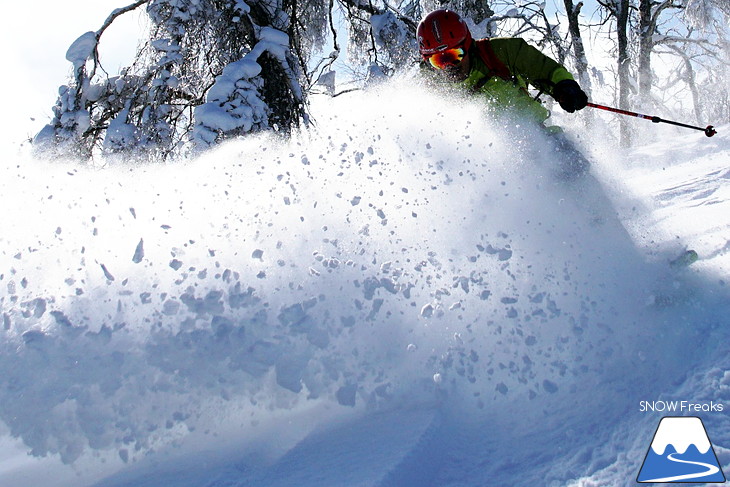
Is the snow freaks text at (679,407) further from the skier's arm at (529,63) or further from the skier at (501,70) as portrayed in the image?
the skier's arm at (529,63)

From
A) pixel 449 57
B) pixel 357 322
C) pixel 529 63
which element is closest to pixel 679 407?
pixel 357 322

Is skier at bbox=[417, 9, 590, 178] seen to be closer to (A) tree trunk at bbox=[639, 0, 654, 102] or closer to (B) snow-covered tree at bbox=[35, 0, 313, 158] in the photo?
(B) snow-covered tree at bbox=[35, 0, 313, 158]

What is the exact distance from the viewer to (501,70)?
3953 mm

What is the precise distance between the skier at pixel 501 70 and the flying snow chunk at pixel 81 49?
5.05m

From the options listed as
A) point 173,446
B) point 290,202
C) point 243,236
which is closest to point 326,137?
point 290,202

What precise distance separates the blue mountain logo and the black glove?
224cm

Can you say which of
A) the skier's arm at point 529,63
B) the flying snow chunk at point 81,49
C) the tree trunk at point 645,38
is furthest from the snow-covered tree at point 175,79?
the tree trunk at point 645,38

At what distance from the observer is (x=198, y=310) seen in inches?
109

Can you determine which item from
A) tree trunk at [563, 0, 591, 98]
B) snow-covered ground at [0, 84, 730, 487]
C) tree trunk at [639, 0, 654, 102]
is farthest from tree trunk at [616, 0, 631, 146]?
snow-covered ground at [0, 84, 730, 487]

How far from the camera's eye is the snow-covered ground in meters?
2.18

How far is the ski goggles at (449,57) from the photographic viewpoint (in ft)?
13.0

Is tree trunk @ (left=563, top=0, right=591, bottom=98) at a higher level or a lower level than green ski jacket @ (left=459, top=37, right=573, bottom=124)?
higher

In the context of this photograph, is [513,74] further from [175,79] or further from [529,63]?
[175,79]

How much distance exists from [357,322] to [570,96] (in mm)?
2063
